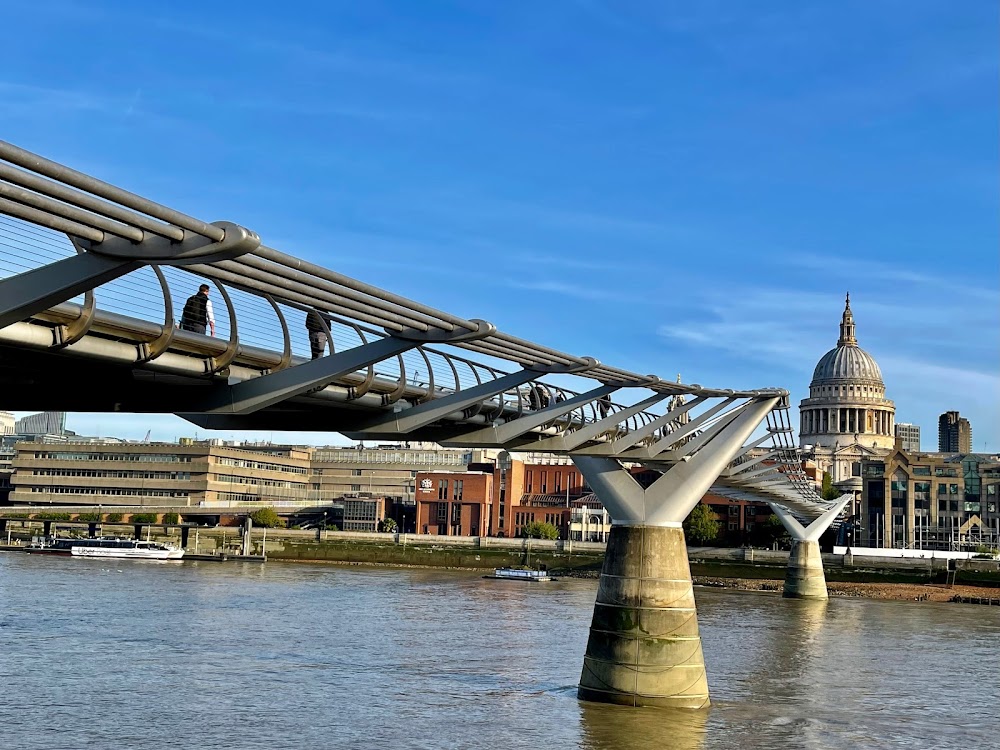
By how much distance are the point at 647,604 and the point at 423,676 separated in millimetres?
7462

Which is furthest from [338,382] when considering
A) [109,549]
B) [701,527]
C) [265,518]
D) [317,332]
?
[265,518]

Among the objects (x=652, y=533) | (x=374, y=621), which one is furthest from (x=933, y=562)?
(x=652, y=533)

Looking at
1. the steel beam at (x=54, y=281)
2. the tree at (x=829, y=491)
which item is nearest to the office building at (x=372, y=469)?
the tree at (x=829, y=491)

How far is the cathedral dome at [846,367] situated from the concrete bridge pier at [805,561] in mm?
105762

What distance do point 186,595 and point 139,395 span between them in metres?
40.9

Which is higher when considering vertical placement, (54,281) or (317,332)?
(317,332)

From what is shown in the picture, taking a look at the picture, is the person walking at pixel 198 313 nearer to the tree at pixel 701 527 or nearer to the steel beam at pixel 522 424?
the steel beam at pixel 522 424

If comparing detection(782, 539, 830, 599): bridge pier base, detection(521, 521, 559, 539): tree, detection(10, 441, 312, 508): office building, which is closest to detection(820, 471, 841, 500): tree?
detection(521, 521, 559, 539): tree

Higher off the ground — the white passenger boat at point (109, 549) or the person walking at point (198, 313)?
the person walking at point (198, 313)

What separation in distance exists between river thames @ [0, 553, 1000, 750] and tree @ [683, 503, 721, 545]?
48328mm

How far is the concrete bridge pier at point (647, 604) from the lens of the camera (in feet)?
86.5

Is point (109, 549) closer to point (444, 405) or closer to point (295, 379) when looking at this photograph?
point (444, 405)

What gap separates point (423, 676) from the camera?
3166 cm

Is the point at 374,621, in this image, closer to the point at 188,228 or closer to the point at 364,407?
the point at 364,407
